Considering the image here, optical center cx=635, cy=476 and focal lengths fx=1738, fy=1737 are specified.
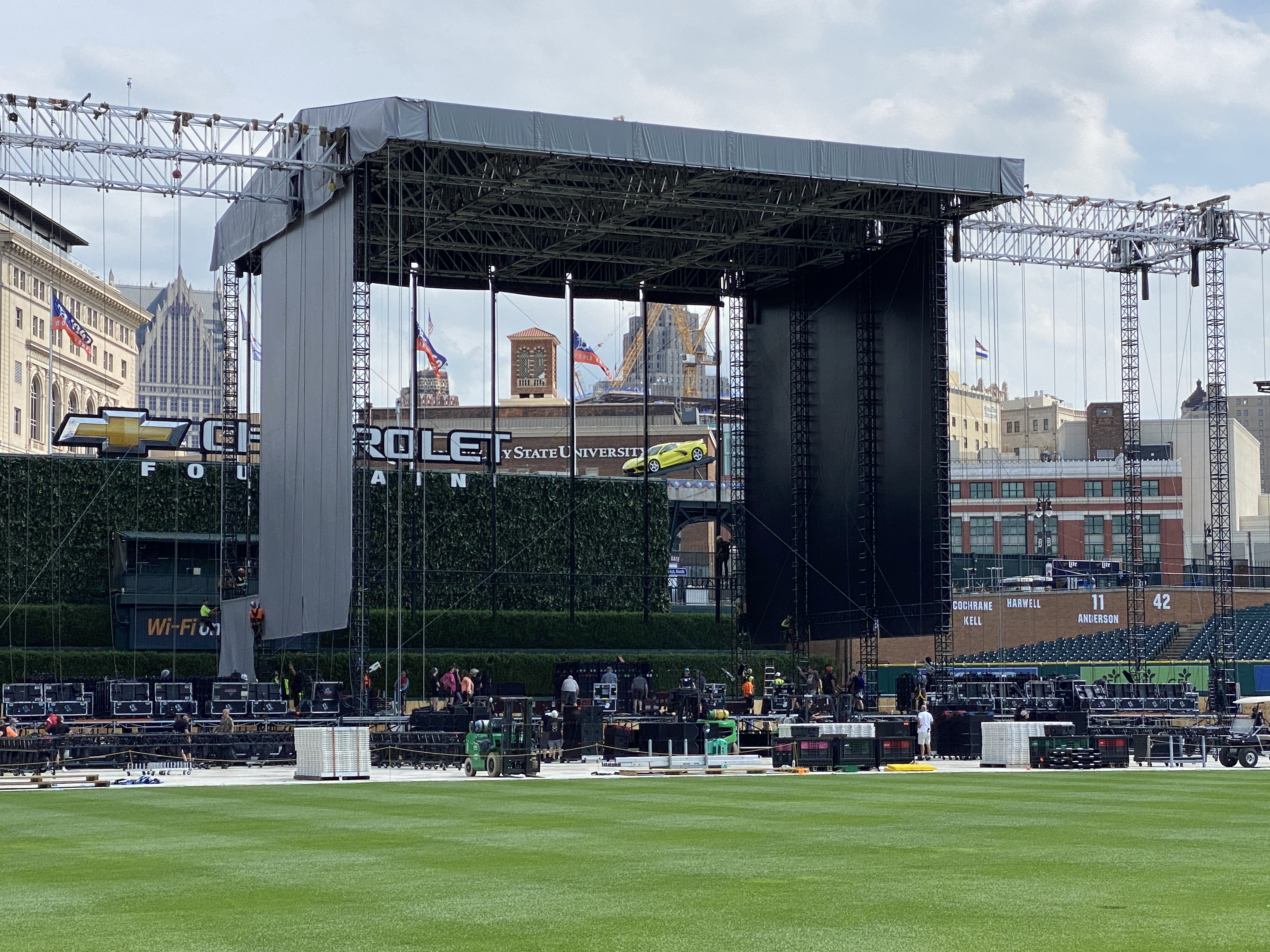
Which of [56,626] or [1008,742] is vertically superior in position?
[56,626]

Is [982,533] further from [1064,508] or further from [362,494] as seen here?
[362,494]

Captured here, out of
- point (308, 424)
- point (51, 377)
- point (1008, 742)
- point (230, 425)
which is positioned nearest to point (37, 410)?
point (51, 377)

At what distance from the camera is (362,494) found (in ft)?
155

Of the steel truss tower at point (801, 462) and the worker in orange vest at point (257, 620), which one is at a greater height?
the steel truss tower at point (801, 462)

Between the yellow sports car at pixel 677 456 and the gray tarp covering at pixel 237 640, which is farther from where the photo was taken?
the yellow sports car at pixel 677 456

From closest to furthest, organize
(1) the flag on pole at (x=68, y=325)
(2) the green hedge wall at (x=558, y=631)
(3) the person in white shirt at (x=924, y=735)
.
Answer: (3) the person in white shirt at (x=924, y=735), (2) the green hedge wall at (x=558, y=631), (1) the flag on pole at (x=68, y=325)

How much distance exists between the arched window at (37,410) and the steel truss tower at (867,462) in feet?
301

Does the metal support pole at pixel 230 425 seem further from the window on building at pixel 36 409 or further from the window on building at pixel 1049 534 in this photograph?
the window on building at pixel 1049 534

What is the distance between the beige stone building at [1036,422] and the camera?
181 meters

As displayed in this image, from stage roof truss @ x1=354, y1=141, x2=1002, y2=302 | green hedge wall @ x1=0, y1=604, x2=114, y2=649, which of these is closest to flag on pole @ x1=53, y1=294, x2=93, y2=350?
stage roof truss @ x1=354, y1=141, x2=1002, y2=302

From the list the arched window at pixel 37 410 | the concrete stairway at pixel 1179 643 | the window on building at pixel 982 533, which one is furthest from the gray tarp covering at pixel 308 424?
the window on building at pixel 982 533

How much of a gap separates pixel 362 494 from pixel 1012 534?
9326 centimetres

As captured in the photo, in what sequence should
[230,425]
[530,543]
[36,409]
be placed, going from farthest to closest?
[36,409], [530,543], [230,425]

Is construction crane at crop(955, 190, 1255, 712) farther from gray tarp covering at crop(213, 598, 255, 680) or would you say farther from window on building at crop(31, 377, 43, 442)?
window on building at crop(31, 377, 43, 442)
